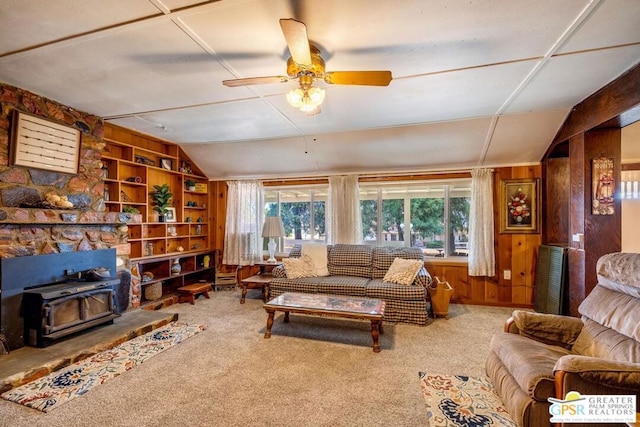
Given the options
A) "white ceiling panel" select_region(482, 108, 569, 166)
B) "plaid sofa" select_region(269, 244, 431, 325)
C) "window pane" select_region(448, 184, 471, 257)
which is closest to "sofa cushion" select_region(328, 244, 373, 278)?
"plaid sofa" select_region(269, 244, 431, 325)

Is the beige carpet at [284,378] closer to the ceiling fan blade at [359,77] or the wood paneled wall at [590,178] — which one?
the wood paneled wall at [590,178]

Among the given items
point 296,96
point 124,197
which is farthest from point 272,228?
point 296,96

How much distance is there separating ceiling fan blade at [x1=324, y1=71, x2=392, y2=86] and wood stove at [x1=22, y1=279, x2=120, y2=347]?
10.2 feet

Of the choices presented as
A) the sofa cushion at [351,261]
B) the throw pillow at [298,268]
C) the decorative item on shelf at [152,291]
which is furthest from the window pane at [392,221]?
the decorative item on shelf at [152,291]

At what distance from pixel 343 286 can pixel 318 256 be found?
33.4 inches

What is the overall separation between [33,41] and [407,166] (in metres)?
4.38

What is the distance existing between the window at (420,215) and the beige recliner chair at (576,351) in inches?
103

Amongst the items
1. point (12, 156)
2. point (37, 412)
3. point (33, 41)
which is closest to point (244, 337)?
point (37, 412)

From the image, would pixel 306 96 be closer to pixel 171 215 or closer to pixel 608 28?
pixel 608 28

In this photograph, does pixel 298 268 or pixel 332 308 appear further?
pixel 298 268

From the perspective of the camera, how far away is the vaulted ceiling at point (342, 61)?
1716 millimetres

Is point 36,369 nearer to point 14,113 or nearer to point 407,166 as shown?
point 14,113

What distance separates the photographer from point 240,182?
559 centimetres

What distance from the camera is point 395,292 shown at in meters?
3.74
